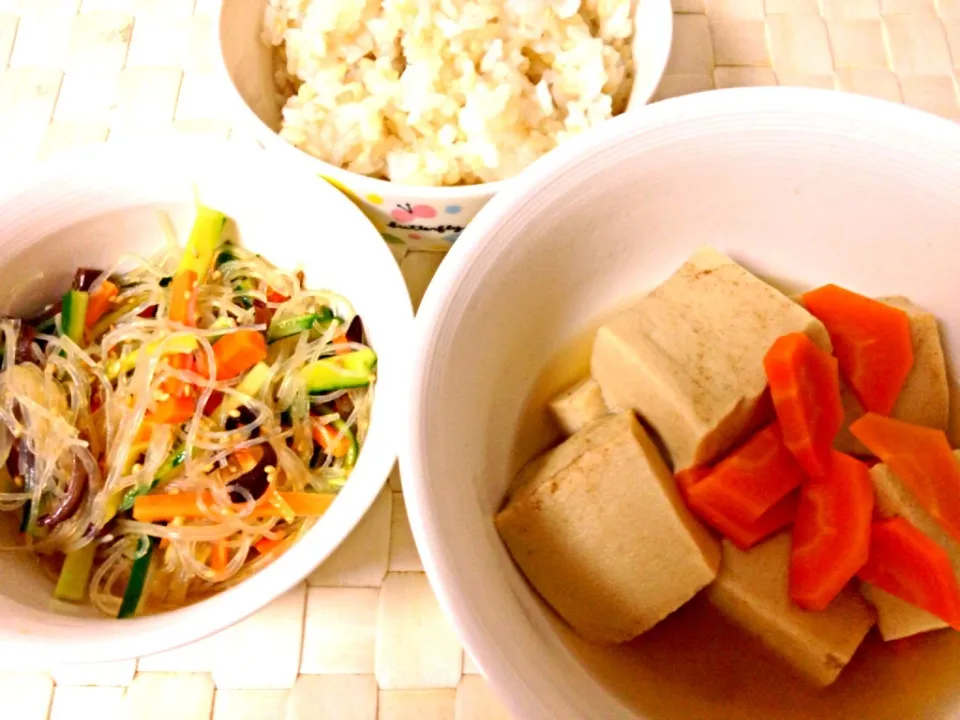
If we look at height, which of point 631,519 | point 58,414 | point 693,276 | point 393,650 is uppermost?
point 693,276

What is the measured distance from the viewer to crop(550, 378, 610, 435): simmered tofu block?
2.97 feet

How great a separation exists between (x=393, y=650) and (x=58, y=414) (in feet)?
1.80

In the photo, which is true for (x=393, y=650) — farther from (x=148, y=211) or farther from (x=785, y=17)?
(x=785, y=17)

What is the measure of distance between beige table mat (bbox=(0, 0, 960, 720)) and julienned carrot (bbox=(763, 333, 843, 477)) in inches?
19.1

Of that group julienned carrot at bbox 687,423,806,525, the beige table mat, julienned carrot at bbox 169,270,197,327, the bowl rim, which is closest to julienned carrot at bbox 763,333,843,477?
julienned carrot at bbox 687,423,806,525

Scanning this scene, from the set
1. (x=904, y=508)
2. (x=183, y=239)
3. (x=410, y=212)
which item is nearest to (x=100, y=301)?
(x=183, y=239)

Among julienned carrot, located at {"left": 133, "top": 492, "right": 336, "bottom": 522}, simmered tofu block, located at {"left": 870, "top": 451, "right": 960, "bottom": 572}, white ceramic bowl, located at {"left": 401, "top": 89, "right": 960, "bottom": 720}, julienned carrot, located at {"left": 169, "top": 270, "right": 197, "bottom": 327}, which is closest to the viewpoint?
white ceramic bowl, located at {"left": 401, "top": 89, "right": 960, "bottom": 720}

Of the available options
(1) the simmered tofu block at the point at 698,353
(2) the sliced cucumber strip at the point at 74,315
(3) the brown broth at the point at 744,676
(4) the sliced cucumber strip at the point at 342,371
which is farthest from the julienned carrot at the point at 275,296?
(3) the brown broth at the point at 744,676

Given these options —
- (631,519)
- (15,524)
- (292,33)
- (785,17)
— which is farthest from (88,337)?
(785,17)

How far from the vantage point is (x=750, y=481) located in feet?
2.67

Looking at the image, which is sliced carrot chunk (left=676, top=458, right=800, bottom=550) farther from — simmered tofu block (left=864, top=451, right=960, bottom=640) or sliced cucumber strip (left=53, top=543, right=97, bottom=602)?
sliced cucumber strip (left=53, top=543, right=97, bottom=602)

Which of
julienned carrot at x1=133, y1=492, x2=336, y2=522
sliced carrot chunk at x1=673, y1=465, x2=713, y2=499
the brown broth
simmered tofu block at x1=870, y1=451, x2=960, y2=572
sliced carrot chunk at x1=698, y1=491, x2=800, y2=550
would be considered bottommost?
julienned carrot at x1=133, y1=492, x2=336, y2=522

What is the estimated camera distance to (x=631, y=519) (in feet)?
2.58

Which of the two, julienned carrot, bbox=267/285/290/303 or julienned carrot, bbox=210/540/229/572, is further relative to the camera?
julienned carrot, bbox=267/285/290/303
